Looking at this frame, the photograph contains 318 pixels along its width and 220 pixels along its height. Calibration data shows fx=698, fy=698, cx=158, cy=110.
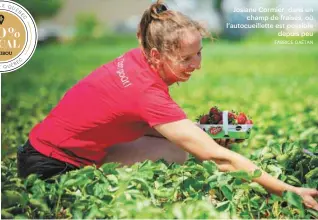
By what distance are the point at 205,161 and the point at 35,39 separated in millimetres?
948

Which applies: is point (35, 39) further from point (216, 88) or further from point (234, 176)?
point (216, 88)

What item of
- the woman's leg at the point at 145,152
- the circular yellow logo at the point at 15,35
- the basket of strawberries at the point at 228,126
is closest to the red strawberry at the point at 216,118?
the basket of strawberries at the point at 228,126

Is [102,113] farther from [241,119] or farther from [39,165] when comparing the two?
[241,119]

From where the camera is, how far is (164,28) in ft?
8.23

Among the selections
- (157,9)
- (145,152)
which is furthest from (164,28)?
(145,152)

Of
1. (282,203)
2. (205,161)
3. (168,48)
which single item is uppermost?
(168,48)

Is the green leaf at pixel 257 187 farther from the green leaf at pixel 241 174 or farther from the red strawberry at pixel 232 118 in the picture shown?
the red strawberry at pixel 232 118

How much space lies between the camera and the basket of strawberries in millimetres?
2656

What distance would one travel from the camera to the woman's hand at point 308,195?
2279 millimetres

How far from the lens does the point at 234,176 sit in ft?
7.68

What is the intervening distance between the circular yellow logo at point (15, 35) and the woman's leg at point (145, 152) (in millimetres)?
530

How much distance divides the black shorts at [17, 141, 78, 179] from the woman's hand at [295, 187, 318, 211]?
2.84 feet

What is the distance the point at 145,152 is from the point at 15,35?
2.30 feet

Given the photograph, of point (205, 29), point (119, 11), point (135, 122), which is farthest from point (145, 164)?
point (119, 11)
